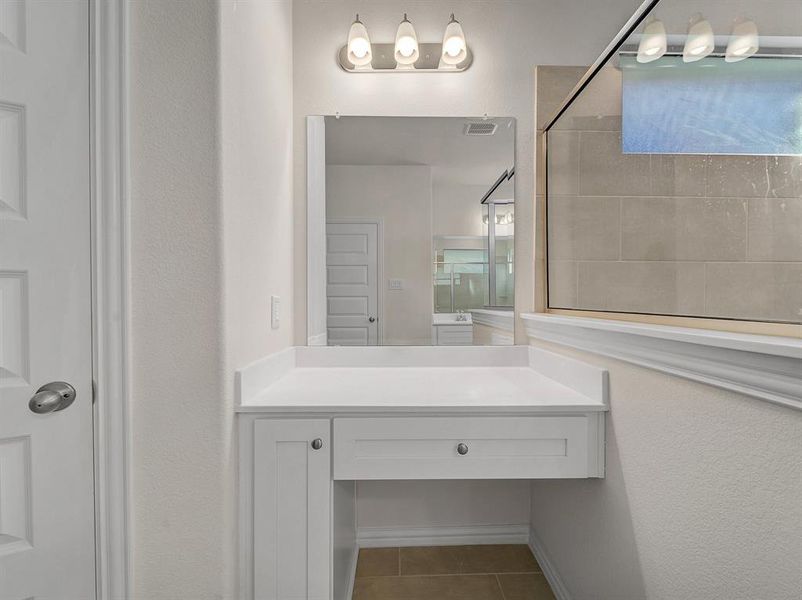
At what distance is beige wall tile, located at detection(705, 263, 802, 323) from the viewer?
66 centimetres

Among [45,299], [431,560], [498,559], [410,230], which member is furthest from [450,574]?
[45,299]

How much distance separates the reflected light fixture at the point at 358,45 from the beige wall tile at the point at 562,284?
1.15m

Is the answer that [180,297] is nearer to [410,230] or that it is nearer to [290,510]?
[290,510]

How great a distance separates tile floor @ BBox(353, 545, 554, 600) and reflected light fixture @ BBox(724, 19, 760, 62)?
1746 mm

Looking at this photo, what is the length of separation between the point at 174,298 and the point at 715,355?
114 centimetres

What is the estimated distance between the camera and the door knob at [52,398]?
2.83 feet

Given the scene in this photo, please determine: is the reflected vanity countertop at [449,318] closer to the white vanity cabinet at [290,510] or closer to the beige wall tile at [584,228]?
the beige wall tile at [584,228]

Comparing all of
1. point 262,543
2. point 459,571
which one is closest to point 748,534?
point 262,543

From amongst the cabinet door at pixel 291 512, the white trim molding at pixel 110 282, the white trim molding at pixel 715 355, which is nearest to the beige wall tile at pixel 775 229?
the white trim molding at pixel 715 355

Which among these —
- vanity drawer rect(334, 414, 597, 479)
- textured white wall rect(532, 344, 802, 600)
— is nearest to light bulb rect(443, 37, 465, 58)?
textured white wall rect(532, 344, 802, 600)

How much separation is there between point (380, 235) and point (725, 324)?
1302 millimetres

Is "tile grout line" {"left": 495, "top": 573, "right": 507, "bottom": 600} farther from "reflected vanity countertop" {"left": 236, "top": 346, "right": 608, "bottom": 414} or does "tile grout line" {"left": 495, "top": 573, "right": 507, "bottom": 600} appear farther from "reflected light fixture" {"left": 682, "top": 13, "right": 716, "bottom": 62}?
"reflected light fixture" {"left": 682, "top": 13, "right": 716, "bottom": 62}

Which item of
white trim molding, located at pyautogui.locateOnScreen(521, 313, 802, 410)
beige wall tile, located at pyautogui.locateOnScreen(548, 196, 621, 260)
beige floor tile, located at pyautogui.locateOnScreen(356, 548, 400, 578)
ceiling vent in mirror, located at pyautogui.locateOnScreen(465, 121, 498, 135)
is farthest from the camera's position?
ceiling vent in mirror, located at pyautogui.locateOnScreen(465, 121, 498, 135)

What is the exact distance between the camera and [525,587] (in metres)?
1.61
